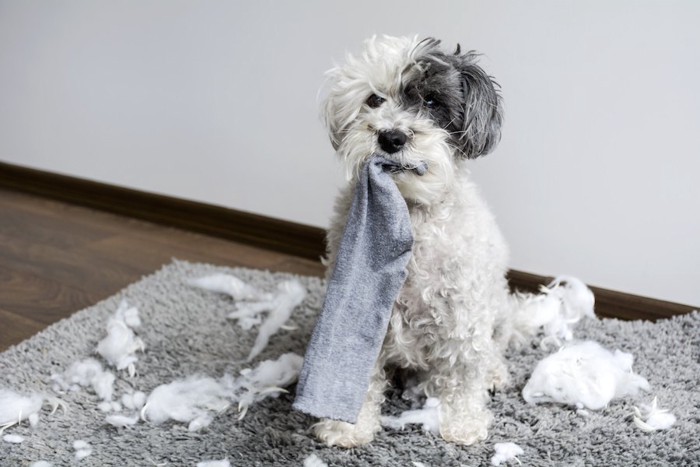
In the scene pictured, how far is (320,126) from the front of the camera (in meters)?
1.97

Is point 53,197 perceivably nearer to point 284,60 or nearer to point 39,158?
point 39,158

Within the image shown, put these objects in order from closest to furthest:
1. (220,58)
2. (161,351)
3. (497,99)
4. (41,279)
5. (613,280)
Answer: (497,99) < (161,351) < (613,280) < (41,279) < (220,58)

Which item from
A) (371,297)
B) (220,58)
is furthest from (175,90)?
(371,297)

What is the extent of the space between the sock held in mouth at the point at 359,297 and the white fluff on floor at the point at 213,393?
1.03 feet

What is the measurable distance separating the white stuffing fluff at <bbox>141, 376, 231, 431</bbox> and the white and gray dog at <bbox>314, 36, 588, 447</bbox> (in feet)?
0.80

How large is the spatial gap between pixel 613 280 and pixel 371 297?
0.87 m

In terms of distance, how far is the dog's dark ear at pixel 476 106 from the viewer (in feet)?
3.51

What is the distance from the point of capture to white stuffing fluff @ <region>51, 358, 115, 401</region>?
1386 mm

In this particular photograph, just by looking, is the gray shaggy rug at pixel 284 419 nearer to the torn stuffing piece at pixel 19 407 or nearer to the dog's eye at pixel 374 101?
the torn stuffing piece at pixel 19 407

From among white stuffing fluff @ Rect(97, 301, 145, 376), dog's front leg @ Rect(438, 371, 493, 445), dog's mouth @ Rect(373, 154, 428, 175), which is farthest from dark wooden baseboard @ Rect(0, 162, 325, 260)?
dog's mouth @ Rect(373, 154, 428, 175)

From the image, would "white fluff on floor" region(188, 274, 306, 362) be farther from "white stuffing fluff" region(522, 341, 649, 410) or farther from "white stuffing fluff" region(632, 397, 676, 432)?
"white stuffing fluff" region(632, 397, 676, 432)

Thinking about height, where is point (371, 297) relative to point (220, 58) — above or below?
below

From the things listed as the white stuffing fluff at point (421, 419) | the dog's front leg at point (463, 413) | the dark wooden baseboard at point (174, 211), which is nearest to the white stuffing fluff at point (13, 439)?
the white stuffing fluff at point (421, 419)

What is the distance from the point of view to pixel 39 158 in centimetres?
271
